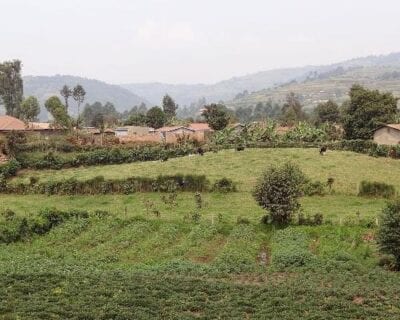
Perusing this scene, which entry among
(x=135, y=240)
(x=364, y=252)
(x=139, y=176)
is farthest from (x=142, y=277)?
(x=139, y=176)

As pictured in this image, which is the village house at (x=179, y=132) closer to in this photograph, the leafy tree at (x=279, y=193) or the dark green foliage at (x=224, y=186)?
the dark green foliage at (x=224, y=186)

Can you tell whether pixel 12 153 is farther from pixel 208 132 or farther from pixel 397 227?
pixel 397 227

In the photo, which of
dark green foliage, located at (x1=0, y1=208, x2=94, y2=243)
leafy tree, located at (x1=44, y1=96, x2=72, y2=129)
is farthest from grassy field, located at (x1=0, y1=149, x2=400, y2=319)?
leafy tree, located at (x1=44, y1=96, x2=72, y2=129)

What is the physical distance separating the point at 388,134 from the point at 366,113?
6046 millimetres

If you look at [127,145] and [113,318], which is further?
[127,145]

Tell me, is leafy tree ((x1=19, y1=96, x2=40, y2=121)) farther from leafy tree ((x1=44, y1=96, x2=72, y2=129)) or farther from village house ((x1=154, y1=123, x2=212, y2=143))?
village house ((x1=154, y1=123, x2=212, y2=143))

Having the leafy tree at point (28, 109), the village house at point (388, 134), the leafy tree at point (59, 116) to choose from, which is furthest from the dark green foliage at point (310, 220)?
the leafy tree at point (28, 109)

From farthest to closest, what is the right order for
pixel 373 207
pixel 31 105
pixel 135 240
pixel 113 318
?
pixel 31 105 → pixel 373 207 → pixel 135 240 → pixel 113 318

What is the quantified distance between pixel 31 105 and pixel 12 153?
49.0 meters

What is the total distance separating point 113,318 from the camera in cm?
1873

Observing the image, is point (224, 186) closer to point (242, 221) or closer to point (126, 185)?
point (126, 185)

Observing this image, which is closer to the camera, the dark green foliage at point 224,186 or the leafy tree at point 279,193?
the leafy tree at point 279,193

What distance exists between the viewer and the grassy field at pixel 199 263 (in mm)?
20031

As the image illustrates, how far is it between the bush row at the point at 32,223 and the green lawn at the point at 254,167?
1528 centimetres
